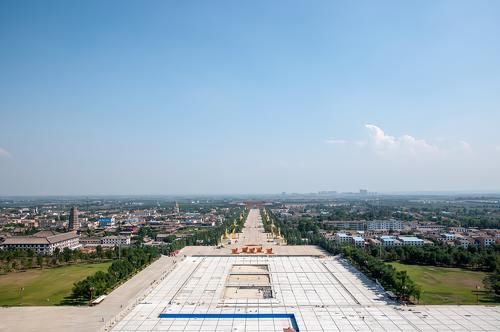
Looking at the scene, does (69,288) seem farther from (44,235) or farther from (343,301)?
(44,235)

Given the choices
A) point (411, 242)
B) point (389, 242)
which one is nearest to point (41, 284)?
point (389, 242)

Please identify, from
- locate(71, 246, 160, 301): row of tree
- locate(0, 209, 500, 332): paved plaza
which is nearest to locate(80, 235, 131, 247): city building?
locate(71, 246, 160, 301): row of tree

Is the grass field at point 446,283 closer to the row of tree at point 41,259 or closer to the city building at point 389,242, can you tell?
the city building at point 389,242

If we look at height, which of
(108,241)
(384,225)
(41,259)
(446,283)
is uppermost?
(41,259)

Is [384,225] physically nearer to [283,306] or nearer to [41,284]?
[283,306]

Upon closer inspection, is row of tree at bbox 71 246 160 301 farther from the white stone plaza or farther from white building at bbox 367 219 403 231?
white building at bbox 367 219 403 231

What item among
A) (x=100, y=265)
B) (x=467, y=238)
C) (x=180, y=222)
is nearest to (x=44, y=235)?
(x=100, y=265)

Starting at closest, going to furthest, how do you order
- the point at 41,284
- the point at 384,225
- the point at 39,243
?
the point at 41,284, the point at 39,243, the point at 384,225
